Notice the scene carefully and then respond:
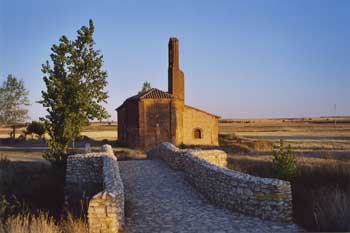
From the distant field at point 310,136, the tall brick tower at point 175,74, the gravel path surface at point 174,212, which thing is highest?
the tall brick tower at point 175,74

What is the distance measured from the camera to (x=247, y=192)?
29.1ft

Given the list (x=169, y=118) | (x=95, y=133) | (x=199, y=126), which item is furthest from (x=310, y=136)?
(x=95, y=133)

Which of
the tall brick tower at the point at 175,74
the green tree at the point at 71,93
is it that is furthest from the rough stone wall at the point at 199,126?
the green tree at the point at 71,93

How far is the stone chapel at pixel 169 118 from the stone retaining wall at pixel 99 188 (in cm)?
1685

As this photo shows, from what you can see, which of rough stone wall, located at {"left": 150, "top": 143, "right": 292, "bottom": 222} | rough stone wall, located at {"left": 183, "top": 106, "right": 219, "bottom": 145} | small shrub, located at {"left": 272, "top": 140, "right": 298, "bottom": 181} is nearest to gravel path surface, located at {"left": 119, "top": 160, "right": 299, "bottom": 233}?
rough stone wall, located at {"left": 150, "top": 143, "right": 292, "bottom": 222}

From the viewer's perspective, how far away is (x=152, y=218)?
8.59 meters

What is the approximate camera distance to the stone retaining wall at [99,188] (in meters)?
7.27

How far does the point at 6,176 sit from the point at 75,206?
6961mm

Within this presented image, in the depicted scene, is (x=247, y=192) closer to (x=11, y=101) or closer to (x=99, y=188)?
(x=99, y=188)

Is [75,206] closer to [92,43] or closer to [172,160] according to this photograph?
[172,160]

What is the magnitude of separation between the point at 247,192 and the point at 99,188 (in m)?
6.37

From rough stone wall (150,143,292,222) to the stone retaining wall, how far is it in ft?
9.00

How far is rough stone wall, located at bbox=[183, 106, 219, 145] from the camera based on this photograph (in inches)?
1371

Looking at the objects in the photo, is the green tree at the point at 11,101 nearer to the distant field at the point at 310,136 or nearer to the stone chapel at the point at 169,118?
the stone chapel at the point at 169,118
